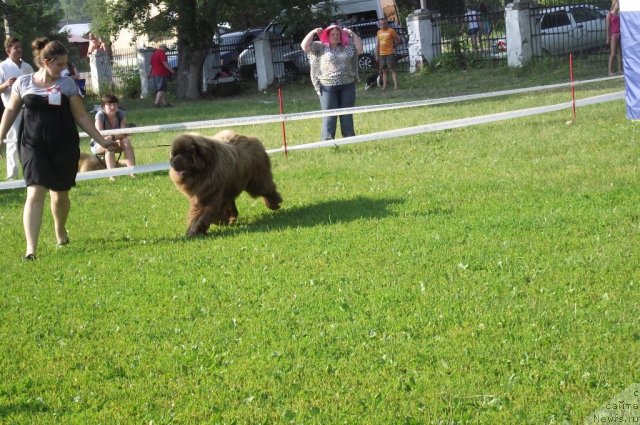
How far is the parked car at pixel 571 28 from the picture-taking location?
96.1 ft

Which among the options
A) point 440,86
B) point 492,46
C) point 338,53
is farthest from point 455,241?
point 492,46

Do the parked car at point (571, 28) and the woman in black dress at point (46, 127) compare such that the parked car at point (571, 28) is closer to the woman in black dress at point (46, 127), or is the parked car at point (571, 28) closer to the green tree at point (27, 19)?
the green tree at point (27, 19)

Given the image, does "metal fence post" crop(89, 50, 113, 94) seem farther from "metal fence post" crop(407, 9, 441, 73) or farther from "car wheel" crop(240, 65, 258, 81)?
"metal fence post" crop(407, 9, 441, 73)

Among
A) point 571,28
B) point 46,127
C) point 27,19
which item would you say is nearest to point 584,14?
point 571,28

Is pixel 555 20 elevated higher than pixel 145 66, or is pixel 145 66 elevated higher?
pixel 555 20

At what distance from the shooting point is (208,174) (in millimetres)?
9742

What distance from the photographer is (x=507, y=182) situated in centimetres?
1119

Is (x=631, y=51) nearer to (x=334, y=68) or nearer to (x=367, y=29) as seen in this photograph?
(x=334, y=68)

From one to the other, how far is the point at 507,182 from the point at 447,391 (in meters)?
6.23

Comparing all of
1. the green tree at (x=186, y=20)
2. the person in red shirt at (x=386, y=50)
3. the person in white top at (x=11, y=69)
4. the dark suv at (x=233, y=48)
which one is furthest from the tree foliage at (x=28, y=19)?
the person in white top at (x=11, y=69)

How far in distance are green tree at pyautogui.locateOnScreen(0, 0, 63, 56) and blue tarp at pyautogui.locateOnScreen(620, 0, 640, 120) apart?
21.7 m

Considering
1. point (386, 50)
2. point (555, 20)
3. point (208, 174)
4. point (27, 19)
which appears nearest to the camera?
point (208, 174)

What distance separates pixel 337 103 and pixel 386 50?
1218cm

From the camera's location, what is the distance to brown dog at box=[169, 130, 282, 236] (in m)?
9.59
